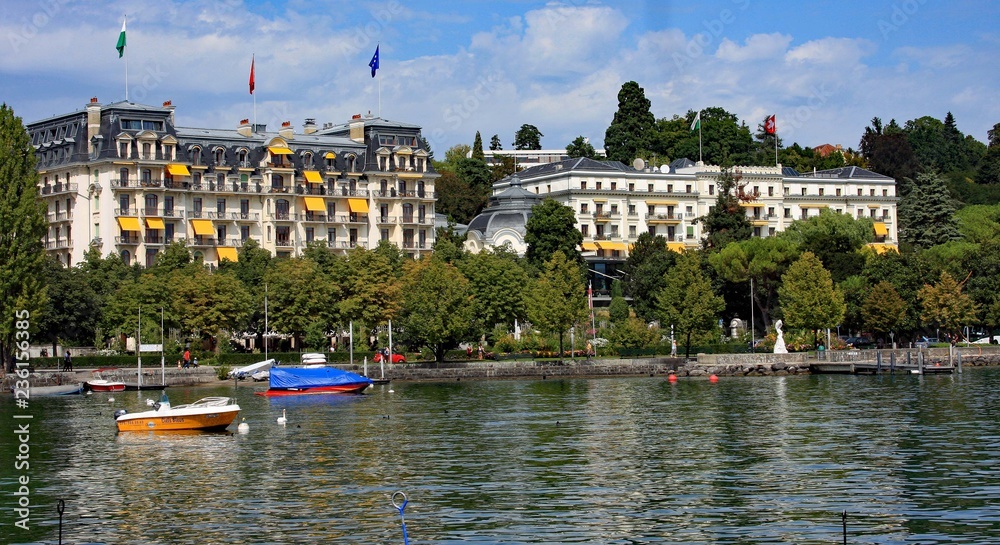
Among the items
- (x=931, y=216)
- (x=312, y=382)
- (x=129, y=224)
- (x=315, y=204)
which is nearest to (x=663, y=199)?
Result: (x=931, y=216)

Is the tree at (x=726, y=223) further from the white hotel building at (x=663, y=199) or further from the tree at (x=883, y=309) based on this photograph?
the tree at (x=883, y=309)

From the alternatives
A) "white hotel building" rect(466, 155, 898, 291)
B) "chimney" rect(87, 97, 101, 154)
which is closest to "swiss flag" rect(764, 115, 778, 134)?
"white hotel building" rect(466, 155, 898, 291)

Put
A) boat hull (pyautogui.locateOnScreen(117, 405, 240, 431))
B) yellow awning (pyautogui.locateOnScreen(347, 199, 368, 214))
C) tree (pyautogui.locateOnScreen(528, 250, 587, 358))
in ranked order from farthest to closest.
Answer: yellow awning (pyautogui.locateOnScreen(347, 199, 368, 214)) < tree (pyautogui.locateOnScreen(528, 250, 587, 358)) < boat hull (pyautogui.locateOnScreen(117, 405, 240, 431))

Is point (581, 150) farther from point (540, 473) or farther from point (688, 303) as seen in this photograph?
point (540, 473)

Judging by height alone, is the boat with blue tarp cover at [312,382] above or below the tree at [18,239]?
below

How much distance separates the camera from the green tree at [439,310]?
102 m

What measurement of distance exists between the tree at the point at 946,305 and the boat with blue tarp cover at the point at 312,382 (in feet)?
174

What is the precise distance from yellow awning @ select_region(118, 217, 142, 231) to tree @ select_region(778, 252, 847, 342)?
2356 inches

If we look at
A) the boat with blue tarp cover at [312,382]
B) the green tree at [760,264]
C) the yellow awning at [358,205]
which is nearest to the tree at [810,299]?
the green tree at [760,264]

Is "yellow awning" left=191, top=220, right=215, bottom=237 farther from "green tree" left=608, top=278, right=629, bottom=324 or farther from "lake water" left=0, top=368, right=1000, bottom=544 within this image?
"lake water" left=0, top=368, right=1000, bottom=544

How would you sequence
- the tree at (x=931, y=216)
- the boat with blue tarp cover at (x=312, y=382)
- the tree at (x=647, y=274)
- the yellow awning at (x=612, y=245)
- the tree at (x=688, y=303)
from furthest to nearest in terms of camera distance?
the yellow awning at (x=612, y=245), the tree at (x=931, y=216), the tree at (x=647, y=274), the tree at (x=688, y=303), the boat with blue tarp cover at (x=312, y=382)

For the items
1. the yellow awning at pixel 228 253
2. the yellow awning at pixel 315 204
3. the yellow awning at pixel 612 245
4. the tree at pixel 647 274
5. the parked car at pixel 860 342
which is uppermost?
the yellow awning at pixel 315 204

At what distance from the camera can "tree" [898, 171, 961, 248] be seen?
150000 millimetres

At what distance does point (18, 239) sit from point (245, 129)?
55.0 meters
